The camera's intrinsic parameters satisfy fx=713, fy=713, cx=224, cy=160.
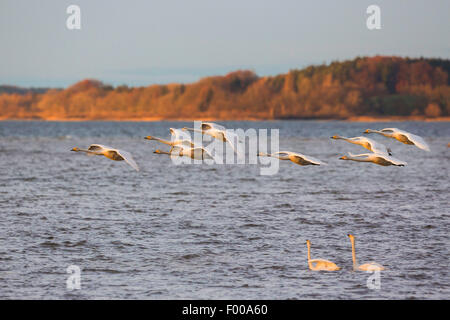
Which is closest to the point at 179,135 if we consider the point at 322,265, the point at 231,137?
the point at 231,137

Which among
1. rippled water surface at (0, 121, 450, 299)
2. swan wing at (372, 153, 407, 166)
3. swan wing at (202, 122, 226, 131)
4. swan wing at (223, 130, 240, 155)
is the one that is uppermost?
swan wing at (202, 122, 226, 131)

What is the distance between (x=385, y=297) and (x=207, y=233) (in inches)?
397

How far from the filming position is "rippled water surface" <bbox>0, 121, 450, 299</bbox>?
1911 cm

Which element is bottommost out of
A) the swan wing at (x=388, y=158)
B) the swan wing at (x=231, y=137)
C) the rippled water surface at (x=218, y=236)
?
the rippled water surface at (x=218, y=236)

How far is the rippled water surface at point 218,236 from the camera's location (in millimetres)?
19109

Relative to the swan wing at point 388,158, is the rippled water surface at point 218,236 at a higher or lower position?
lower

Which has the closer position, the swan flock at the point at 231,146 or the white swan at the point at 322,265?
the swan flock at the point at 231,146

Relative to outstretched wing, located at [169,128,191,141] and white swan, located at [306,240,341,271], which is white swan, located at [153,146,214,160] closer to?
outstretched wing, located at [169,128,191,141]

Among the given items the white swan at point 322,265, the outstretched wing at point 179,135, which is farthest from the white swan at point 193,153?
the white swan at point 322,265

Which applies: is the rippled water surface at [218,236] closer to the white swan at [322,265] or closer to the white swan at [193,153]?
the white swan at [322,265]

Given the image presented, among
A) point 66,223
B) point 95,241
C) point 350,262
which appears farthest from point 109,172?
point 350,262

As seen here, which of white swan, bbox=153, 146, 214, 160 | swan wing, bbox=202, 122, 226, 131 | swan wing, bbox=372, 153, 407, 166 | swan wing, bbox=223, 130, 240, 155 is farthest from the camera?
swan wing, bbox=202, 122, 226, 131

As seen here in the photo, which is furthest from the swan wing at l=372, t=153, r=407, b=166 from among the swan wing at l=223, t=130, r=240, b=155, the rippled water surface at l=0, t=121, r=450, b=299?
the swan wing at l=223, t=130, r=240, b=155
